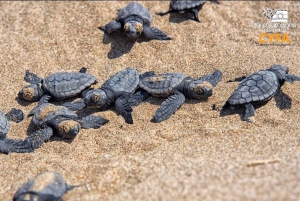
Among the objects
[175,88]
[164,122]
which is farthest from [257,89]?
[164,122]

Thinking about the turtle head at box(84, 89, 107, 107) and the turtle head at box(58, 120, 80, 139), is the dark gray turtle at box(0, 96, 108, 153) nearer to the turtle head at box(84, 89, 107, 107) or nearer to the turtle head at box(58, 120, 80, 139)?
the turtle head at box(58, 120, 80, 139)

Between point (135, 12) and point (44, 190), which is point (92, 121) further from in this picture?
point (135, 12)

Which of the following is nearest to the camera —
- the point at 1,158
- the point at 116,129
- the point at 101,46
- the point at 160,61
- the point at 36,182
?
the point at 36,182

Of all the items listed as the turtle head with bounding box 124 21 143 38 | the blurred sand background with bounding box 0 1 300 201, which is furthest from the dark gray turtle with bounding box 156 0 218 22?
the turtle head with bounding box 124 21 143 38

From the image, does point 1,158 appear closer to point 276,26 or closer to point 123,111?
point 123,111

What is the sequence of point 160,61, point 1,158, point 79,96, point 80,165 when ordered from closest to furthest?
1. point 80,165
2. point 1,158
3. point 79,96
4. point 160,61

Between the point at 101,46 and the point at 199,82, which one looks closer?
the point at 199,82

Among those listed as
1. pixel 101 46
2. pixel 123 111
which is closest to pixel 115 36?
pixel 101 46
